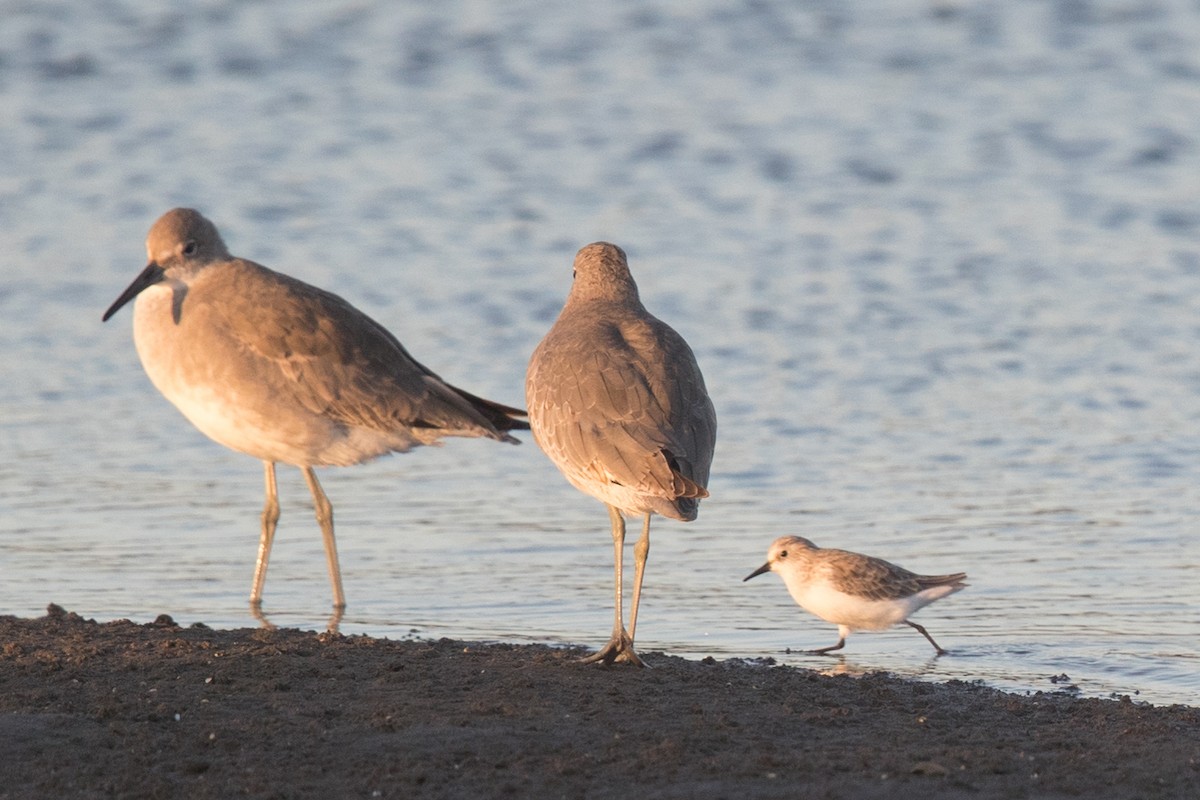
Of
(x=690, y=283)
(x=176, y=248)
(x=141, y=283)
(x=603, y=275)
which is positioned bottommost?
(x=603, y=275)

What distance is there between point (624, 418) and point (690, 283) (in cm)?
734

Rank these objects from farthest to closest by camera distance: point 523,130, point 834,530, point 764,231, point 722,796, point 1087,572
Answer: point 523,130, point 764,231, point 834,530, point 1087,572, point 722,796

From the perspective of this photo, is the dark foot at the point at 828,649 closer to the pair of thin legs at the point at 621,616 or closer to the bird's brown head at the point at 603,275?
the pair of thin legs at the point at 621,616

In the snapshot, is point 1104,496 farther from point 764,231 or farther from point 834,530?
point 764,231

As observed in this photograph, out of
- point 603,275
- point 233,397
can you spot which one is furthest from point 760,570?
point 233,397

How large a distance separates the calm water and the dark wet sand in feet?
3.43

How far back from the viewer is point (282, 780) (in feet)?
17.5

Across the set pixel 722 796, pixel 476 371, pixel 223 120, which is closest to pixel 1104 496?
pixel 476 371

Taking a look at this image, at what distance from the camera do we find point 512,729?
19.1ft

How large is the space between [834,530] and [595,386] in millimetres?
2838

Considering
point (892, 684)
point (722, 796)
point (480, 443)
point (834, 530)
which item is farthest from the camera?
point (480, 443)

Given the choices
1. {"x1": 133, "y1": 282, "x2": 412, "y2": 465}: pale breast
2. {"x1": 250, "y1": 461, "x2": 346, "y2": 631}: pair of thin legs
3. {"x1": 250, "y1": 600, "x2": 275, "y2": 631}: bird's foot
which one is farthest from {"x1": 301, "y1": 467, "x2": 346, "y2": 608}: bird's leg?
{"x1": 250, "y1": 600, "x2": 275, "y2": 631}: bird's foot

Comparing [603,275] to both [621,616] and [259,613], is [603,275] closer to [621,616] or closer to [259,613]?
[621,616]

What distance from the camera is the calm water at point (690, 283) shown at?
28.5 feet
